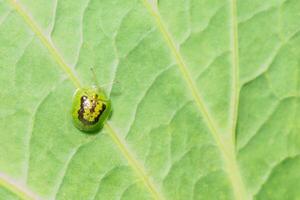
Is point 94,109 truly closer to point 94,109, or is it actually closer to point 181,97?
point 94,109

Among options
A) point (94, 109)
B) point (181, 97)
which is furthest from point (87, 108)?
point (181, 97)

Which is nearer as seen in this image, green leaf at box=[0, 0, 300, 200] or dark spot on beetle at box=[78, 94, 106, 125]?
green leaf at box=[0, 0, 300, 200]

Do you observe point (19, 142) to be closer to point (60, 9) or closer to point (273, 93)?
point (60, 9)

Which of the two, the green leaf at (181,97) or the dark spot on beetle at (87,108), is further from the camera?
the dark spot on beetle at (87,108)
